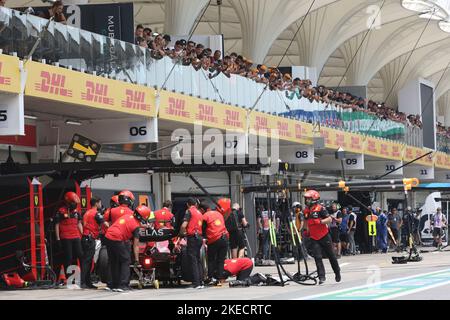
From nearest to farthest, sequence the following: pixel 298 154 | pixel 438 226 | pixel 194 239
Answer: pixel 194 239, pixel 298 154, pixel 438 226

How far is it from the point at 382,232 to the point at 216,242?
21.6 meters

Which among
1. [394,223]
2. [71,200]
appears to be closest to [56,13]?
[71,200]

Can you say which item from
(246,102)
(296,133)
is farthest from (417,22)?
(246,102)

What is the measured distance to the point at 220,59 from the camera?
2883 cm

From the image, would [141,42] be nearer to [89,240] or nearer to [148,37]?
[148,37]

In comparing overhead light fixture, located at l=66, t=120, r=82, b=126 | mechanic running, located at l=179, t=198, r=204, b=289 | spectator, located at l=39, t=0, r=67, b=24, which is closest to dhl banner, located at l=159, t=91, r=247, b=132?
overhead light fixture, located at l=66, t=120, r=82, b=126

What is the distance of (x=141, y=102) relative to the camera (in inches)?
947

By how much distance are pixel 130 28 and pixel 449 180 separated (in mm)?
37038

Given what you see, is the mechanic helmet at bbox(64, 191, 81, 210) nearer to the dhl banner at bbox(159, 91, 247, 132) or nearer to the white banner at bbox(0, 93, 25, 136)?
the white banner at bbox(0, 93, 25, 136)

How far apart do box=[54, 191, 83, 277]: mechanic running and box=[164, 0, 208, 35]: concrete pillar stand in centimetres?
1482

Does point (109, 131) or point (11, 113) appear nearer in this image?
point (11, 113)
